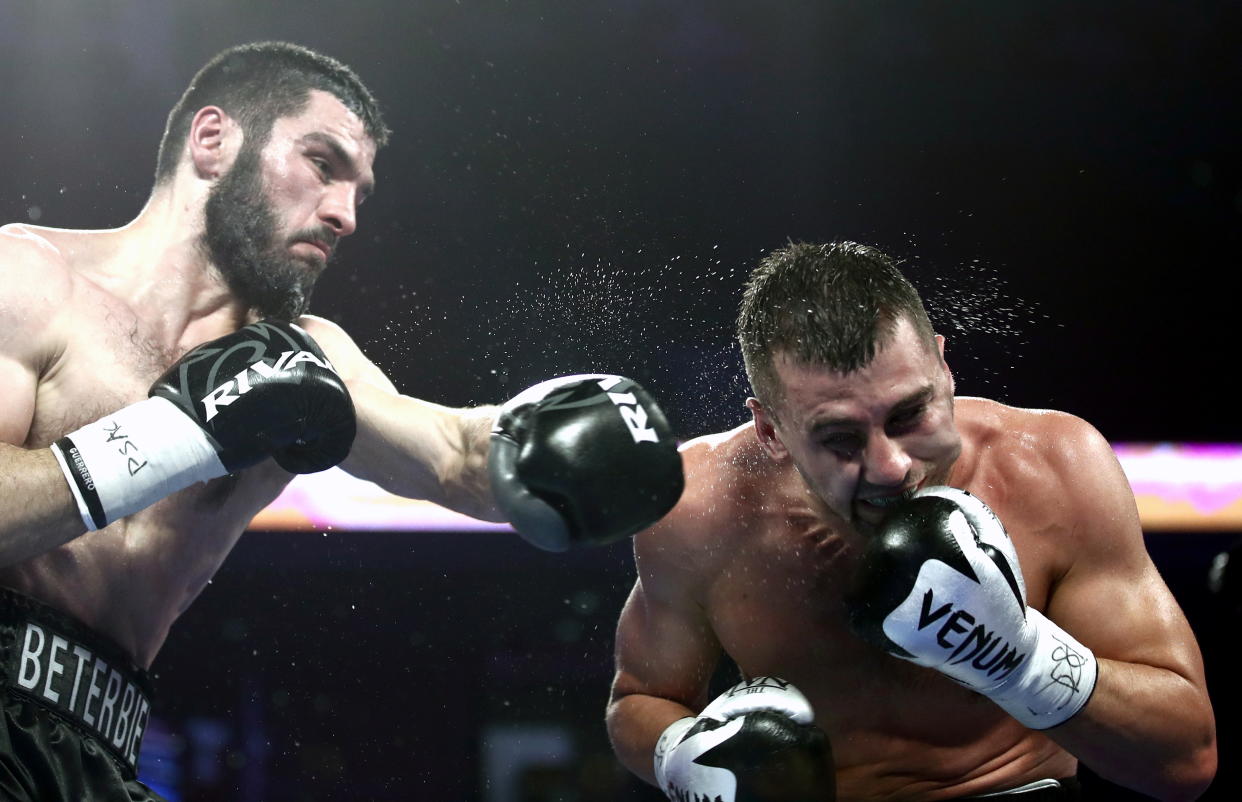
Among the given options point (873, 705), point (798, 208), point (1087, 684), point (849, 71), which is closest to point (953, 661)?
point (1087, 684)

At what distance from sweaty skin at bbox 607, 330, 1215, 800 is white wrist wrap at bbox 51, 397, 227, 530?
2.44 ft

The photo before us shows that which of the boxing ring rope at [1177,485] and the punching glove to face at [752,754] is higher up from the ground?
the punching glove to face at [752,754]

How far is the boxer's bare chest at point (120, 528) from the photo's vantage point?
1920mm

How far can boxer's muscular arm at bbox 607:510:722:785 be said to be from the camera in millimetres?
1982

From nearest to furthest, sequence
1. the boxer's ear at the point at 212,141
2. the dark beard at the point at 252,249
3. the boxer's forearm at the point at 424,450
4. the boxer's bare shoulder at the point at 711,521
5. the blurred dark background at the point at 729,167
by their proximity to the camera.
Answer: the boxer's bare shoulder at the point at 711,521
the boxer's forearm at the point at 424,450
the dark beard at the point at 252,249
the boxer's ear at the point at 212,141
the blurred dark background at the point at 729,167

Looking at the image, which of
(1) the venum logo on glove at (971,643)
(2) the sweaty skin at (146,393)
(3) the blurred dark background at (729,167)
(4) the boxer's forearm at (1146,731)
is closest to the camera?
(1) the venum logo on glove at (971,643)

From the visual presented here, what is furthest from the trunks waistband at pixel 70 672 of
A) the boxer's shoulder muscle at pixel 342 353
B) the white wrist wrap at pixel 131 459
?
the boxer's shoulder muscle at pixel 342 353

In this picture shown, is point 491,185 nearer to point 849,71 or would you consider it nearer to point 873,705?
point 849,71

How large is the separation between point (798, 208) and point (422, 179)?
120 centimetres

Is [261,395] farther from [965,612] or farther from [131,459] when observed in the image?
[965,612]

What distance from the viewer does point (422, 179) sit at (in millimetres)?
3775

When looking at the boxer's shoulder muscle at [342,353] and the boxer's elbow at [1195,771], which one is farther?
the boxer's shoulder muscle at [342,353]

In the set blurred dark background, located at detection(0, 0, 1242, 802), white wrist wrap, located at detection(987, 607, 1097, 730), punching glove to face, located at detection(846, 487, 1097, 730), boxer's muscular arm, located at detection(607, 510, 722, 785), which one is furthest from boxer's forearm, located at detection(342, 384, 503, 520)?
blurred dark background, located at detection(0, 0, 1242, 802)

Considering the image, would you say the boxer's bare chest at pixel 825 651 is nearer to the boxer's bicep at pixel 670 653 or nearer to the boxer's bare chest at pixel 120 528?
the boxer's bicep at pixel 670 653
